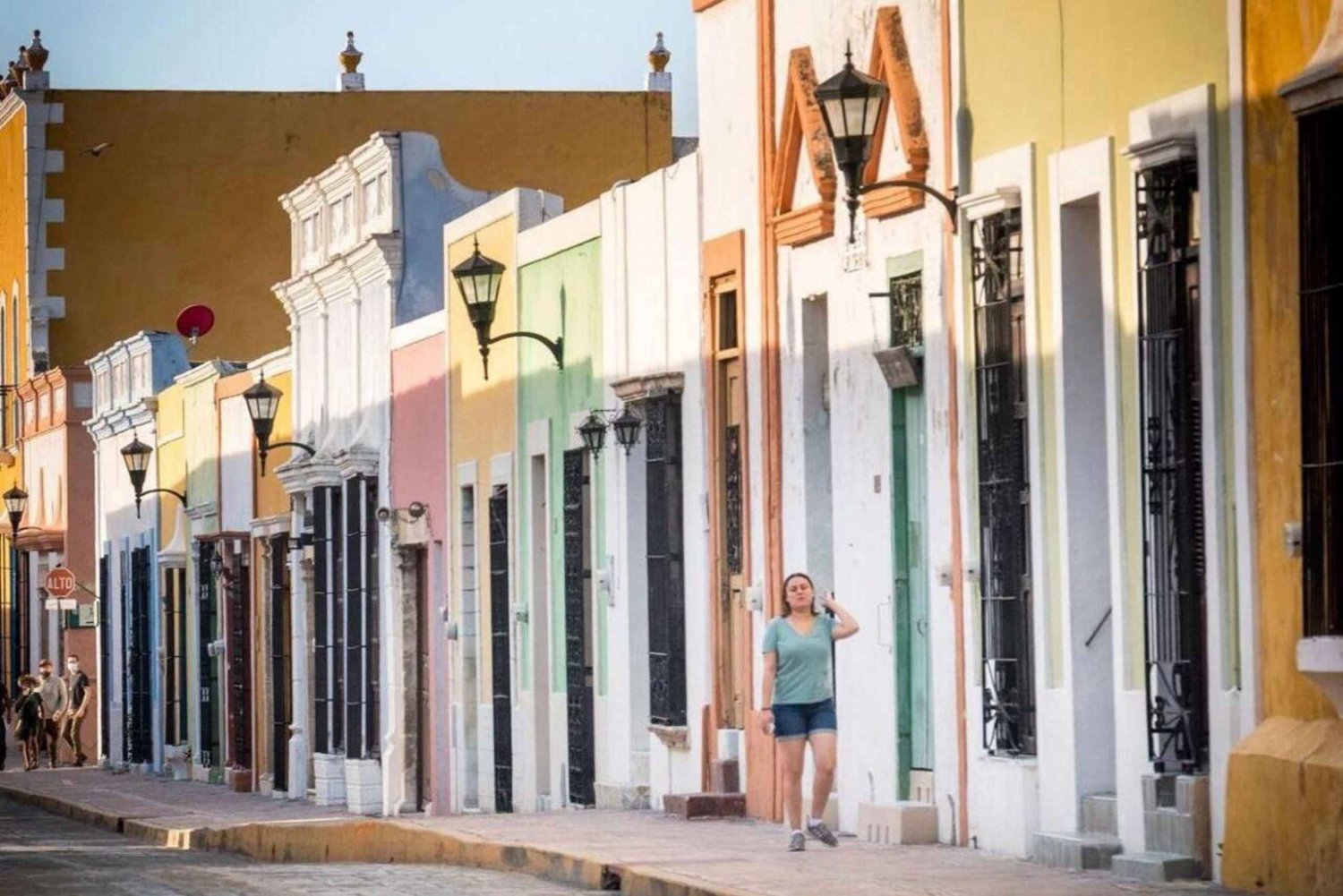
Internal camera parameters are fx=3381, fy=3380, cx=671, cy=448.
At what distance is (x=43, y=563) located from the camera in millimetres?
50281

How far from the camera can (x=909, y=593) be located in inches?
722

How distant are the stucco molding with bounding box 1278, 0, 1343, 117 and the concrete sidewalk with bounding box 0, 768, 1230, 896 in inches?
125

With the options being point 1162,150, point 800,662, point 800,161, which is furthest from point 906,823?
point 1162,150

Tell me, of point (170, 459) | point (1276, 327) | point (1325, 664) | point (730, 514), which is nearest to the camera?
point (1325, 664)

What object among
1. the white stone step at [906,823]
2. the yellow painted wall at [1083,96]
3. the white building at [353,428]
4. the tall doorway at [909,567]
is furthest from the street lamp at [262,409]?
the yellow painted wall at [1083,96]

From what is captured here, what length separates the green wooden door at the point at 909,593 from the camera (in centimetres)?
1819

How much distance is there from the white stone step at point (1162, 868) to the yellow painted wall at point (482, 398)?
1232 centimetres

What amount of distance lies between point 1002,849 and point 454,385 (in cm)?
1262

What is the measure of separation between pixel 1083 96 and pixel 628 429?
25.6 ft

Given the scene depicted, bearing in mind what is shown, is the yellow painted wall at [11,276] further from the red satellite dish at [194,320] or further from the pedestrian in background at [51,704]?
the pedestrian in background at [51,704]

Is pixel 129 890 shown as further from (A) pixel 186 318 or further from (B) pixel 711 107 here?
(A) pixel 186 318

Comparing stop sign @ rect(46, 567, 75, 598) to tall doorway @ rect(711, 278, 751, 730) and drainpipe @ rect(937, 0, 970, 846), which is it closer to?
tall doorway @ rect(711, 278, 751, 730)

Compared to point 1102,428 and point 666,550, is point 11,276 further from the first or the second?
point 1102,428

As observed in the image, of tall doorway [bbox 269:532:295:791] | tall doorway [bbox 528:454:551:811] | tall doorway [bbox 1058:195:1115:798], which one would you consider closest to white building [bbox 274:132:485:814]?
tall doorway [bbox 269:532:295:791]
